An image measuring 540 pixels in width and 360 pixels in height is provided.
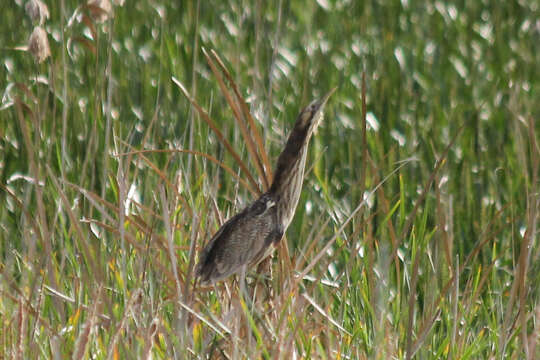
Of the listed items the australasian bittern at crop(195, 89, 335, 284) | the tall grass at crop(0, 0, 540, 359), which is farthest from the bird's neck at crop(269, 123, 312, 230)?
the tall grass at crop(0, 0, 540, 359)

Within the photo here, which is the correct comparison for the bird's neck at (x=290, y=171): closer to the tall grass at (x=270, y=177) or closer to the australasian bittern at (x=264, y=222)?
the australasian bittern at (x=264, y=222)

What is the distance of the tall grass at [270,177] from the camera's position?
201 centimetres

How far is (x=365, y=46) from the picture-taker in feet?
13.7

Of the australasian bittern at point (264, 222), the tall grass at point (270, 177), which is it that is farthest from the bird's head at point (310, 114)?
the tall grass at point (270, 177)

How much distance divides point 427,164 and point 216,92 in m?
0.85

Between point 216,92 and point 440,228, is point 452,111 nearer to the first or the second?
point 216,92

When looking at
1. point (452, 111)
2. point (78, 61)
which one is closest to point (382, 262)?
point (452, 111)

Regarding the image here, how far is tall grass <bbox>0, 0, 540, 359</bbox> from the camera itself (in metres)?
2.01

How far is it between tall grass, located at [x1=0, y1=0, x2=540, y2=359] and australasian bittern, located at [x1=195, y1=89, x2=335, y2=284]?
0.19 ft

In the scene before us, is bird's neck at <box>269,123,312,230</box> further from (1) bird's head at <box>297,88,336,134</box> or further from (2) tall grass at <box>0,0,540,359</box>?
(2) tall grass at <box>0,0,540,359</box>

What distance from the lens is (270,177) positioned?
216 centimetres

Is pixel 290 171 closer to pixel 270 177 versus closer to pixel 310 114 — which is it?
pixel 310 114

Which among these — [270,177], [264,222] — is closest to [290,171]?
[264,222]

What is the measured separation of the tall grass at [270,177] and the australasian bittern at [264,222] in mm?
59
